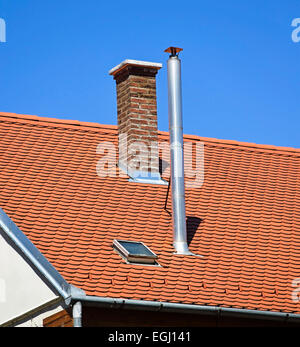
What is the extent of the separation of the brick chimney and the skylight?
2622 mm

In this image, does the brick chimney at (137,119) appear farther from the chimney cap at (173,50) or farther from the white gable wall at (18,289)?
the white gable wall at (18,289)

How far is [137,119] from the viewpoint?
18.4 metres

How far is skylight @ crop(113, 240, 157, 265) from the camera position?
1453cm

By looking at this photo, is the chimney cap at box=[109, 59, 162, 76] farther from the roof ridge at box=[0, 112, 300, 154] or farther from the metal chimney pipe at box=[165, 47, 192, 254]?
the metal chimney pipe at box=[165, 47, 192, 254]

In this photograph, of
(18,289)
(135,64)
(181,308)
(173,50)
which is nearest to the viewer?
(18,289)

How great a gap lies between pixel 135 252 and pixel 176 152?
8.45ft

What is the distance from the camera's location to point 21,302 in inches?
533

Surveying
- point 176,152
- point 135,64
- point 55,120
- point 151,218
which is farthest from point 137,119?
point 151,218

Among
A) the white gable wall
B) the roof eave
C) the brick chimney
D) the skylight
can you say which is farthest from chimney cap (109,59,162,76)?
the roof eave

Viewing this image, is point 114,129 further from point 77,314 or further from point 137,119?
point 77,314

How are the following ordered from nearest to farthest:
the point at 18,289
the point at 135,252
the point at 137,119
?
the point at 18,289 → the point at 135,252 → the point at 137,119

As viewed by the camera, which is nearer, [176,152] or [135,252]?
[135,252]
